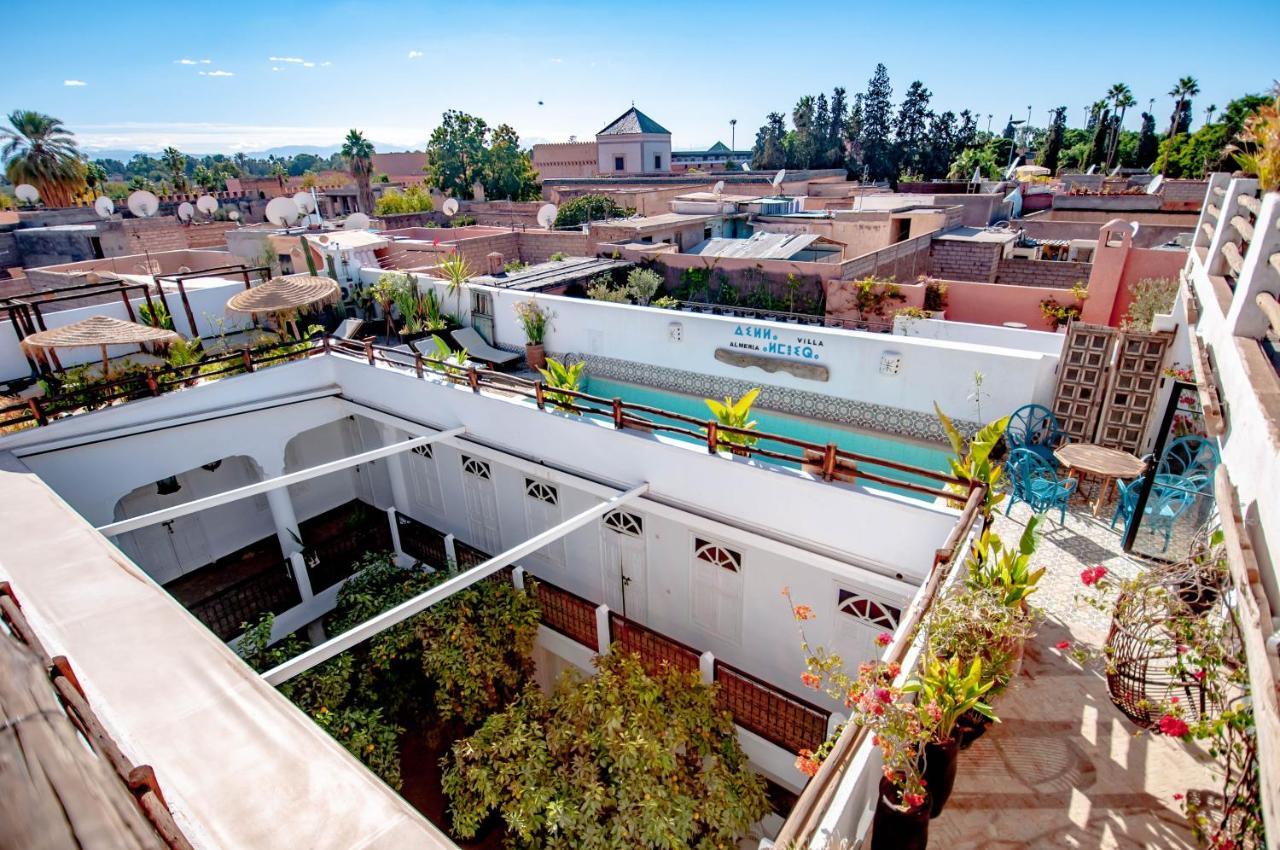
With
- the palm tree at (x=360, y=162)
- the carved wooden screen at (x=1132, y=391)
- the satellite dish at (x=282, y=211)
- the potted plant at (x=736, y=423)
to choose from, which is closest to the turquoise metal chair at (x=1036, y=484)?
the carved wooden screen at (x=1132, y=391)

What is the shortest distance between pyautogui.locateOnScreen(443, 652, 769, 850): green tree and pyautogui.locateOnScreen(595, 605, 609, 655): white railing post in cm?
92

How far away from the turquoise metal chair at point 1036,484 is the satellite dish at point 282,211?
20556 mm

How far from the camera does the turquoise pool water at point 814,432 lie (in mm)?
7988

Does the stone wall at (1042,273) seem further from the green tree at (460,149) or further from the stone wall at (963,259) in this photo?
the green tree at (460,149)

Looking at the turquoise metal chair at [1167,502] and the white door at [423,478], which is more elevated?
the turquoise metal chair at [1167,502]

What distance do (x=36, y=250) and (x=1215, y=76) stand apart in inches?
2897

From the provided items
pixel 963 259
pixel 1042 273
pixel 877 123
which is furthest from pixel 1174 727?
pixel 877 123

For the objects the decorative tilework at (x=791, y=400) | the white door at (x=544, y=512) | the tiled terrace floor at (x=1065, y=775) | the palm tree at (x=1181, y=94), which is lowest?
the white door at (x=544, y=512)

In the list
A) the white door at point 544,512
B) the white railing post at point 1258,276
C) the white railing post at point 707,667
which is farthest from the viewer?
the white door at point 544,512

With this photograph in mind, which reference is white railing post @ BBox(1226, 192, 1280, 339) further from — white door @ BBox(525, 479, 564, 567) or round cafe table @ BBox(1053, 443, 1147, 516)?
white door @ BBox(525, 479, 564, 567)

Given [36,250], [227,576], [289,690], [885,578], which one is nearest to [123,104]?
[36,250]

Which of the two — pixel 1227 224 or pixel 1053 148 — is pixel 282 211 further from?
pixel 1053 148

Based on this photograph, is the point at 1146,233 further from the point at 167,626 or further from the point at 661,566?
the point at 167,626

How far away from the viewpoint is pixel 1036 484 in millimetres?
6277
